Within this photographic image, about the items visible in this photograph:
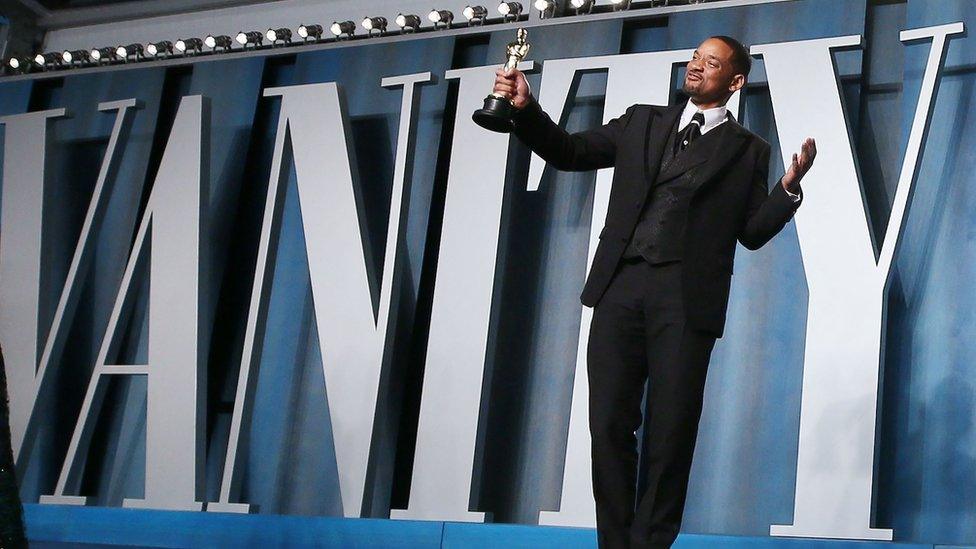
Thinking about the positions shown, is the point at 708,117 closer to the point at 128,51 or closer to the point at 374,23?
the point at 374,23

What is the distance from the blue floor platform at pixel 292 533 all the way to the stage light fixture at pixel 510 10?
86.8 inches

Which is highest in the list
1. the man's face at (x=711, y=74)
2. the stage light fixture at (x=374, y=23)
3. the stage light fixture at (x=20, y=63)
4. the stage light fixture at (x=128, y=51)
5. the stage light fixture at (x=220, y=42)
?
the stage light fixture at (x=374, y=23)

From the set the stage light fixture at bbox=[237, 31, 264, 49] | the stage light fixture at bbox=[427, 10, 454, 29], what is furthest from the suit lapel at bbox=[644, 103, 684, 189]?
the stage light fixture at bbox=[237, 31, 264, 49]

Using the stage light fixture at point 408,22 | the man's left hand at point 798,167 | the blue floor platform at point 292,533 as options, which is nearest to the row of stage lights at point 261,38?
the stage light fixture at point 408,22

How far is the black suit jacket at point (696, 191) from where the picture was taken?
2.44 meters

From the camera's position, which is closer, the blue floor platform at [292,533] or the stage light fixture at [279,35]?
the blue floor platform at [292,533]

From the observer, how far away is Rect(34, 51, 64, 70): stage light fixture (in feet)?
19.5

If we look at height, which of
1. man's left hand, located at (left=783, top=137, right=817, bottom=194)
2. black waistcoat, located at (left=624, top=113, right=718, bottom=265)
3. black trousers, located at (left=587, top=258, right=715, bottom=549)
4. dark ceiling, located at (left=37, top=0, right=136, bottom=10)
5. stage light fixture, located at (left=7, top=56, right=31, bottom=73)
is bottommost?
black trousers, located at (left=587, top=258, right=715, bottom=549)

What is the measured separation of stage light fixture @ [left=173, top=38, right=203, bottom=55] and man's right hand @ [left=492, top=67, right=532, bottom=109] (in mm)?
3597

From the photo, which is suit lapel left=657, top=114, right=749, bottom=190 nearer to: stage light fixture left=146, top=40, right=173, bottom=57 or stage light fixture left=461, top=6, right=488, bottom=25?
stage light fixture left=461, top=6, right=488, bottom=25

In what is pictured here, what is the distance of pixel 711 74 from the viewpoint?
2.57 metres

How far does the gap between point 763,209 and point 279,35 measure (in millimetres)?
3474

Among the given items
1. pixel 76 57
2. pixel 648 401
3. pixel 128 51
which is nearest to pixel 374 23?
pixel 128 51

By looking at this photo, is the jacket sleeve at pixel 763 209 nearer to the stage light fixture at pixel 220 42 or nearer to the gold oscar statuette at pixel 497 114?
the gold oscar statuette at pixel 497 114
